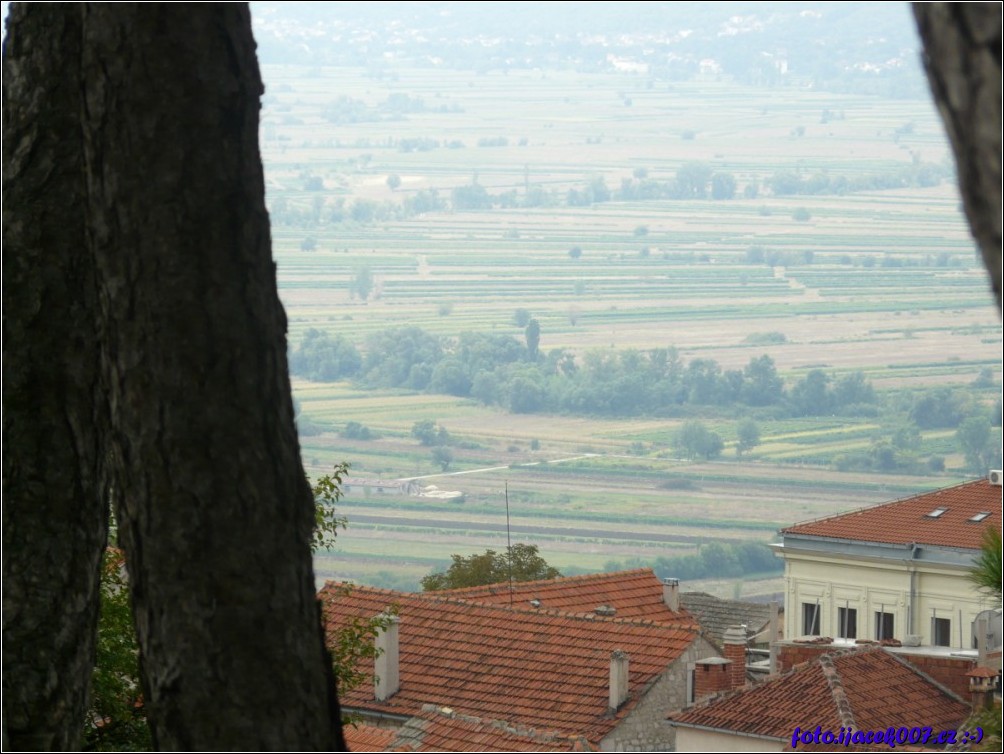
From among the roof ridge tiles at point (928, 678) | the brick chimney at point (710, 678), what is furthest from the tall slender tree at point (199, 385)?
the brick chimney at point (710, 678)

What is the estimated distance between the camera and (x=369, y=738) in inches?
722

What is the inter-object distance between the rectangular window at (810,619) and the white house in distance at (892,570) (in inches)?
0.9

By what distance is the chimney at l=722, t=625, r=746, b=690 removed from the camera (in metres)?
23.2

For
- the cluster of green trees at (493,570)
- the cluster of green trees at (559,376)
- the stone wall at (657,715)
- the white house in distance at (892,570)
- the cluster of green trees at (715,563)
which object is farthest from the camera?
the cluster of green trees at (559,376)

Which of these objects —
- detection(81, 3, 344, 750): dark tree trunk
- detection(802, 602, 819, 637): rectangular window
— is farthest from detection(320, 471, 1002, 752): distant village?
detection(81, 3, 344, 750): dark tree trunk

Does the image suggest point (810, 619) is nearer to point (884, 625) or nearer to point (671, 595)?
point (884, 625)

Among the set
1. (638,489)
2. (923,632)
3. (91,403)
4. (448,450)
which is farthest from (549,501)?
(91,403)

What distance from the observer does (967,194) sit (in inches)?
102

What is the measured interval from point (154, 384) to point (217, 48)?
72 centimetres

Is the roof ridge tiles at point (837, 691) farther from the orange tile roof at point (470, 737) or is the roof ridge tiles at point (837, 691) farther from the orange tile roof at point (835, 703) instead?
the orange tile roof at point (470, 737)

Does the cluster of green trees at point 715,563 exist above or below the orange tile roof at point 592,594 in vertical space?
below

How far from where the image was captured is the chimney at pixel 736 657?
2325 cm

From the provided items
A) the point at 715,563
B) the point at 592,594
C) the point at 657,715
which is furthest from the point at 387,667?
the point at 715,563

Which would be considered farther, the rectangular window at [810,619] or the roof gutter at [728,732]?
the rectangular window at [810,619]
